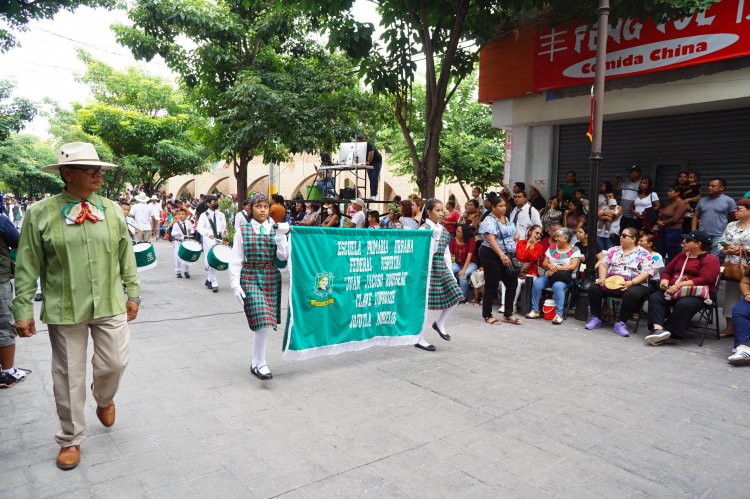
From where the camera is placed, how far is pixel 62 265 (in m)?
3.54

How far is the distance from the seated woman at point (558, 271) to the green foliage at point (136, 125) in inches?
935

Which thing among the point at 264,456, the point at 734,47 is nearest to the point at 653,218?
the point at 734,47

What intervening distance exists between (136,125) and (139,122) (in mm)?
227

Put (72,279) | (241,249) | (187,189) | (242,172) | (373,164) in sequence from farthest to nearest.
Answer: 1. (187,189)
2. (242,172)
3. (373,164)
4. (241,249)
5. (72,279)

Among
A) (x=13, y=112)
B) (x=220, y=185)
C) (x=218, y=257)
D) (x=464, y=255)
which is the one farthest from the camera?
(x=220, y=185)

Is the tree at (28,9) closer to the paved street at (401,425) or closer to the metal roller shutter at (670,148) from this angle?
the paved street at (401,425)

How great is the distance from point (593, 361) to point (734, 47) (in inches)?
252

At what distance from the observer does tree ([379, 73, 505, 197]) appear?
2116 centimetres

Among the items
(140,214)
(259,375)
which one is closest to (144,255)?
(259,375)

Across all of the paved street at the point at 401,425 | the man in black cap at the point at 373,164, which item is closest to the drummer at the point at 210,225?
the man in black cap at the point at 373,164

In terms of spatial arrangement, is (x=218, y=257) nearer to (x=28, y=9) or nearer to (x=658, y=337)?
(x=658, y=337)

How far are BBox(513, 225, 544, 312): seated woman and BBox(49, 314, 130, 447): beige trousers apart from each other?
21.1ft

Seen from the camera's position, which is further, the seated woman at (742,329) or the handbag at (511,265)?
the handbag at (511,265)

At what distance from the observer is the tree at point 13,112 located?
2039 centimetres
